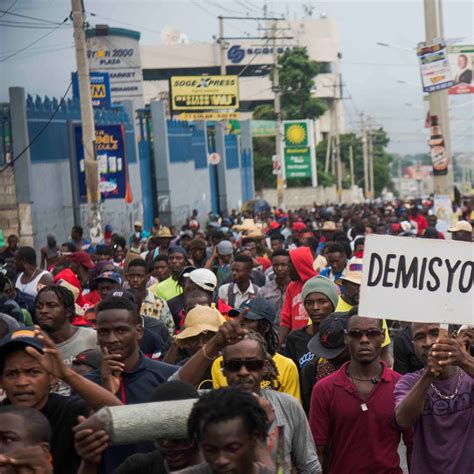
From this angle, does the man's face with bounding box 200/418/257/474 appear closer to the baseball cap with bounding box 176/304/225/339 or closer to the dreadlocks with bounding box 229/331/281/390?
the dreadlocks with bounding box 229/331/281/390

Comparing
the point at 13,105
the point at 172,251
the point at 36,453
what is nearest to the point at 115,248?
the point at 172,251

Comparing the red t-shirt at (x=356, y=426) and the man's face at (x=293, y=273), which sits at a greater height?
the man's face at (x=293, y=273)

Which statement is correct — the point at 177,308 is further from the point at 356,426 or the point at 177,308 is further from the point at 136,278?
the point at 356,426

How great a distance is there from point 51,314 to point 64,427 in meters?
2.63

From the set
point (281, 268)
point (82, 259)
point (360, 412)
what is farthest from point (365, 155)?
point (360, 412)

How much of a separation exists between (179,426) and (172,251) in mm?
9441

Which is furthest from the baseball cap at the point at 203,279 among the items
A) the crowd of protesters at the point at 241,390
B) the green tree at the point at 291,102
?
the green tree at the point at 291,102

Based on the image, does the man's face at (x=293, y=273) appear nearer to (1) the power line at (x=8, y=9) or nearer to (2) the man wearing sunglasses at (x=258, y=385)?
(2) the man wearing sunglasses at (x=258, y=385)

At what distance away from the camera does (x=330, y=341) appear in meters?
7.67

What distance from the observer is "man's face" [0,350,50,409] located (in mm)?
5418

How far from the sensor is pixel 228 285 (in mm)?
12508

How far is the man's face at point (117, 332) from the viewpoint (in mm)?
6430

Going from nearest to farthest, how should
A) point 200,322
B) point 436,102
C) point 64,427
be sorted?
point 64,427
point 200,322
point 436,102

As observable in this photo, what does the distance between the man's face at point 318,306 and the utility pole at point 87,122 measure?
1488cm
